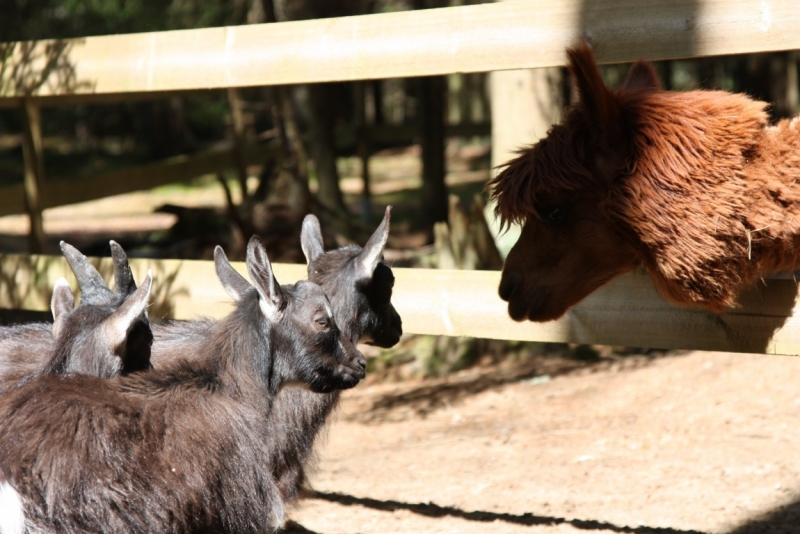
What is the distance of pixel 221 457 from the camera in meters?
3.69

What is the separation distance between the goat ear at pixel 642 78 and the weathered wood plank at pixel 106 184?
17.1ft

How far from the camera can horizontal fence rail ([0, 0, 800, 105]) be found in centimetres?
396

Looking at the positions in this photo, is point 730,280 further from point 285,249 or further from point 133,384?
point 285,249

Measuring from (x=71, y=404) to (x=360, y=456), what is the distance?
3.59 meters


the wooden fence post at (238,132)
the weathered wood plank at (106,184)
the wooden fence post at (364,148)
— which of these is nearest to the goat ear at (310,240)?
the weathered wood plank at (106,184)

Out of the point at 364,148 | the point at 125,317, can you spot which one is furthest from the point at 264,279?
the point at 364,148

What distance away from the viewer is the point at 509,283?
4160mm

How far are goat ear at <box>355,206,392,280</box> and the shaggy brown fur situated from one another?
0.77 meters

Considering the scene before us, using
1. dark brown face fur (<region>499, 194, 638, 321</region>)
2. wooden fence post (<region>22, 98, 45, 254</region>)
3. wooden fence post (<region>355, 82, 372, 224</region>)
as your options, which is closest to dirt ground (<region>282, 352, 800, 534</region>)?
dark brown face fur (<region>499, 194, 638, 321</region>)

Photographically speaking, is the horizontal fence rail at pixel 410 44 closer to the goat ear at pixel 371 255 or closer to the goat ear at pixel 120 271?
the goat ear at pixel 371 255

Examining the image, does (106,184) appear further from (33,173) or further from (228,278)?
(228,278)

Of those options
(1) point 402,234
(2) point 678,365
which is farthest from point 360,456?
(1) point 402,234

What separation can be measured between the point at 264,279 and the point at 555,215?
1397mm

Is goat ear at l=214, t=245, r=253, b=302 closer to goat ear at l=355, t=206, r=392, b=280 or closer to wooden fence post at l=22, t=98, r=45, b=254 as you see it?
goat ear at l=355, t=206, r=392, b=280
